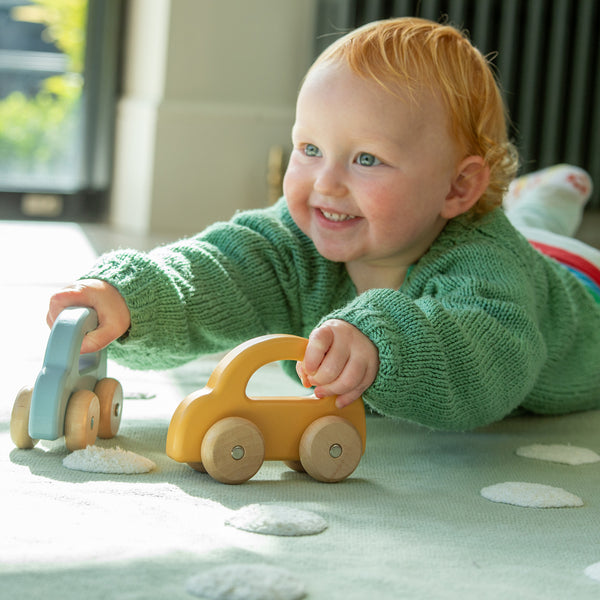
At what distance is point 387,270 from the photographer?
3.62ft

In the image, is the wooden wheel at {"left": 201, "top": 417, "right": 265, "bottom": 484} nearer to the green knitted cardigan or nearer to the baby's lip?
the green knitted cardigan

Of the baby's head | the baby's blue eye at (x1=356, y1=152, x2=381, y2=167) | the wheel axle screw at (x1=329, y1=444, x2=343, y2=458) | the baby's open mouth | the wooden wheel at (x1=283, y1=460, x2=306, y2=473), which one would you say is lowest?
the wooden wheel at (x1=283, y1=460, x2=306, y2=473)

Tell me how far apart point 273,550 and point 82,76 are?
2.42m

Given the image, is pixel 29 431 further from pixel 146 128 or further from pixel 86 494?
pixel 146 128

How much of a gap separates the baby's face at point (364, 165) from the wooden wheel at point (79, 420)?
1.06ft

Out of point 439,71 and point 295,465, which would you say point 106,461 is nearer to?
point 295,465

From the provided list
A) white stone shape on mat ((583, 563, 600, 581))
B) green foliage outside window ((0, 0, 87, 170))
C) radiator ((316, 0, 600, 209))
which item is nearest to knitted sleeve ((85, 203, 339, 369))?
white stone shape on mat ((583, 563, 600, 581))

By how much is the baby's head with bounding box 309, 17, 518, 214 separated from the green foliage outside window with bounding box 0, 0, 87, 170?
1.98 metres

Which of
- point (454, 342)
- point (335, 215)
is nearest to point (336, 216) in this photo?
point (335, 215)

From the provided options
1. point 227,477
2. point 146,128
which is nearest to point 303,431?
point 227,477

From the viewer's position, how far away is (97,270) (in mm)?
907

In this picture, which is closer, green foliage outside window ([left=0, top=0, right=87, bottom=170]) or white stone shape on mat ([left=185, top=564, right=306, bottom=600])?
white stone shape on mat ([left=185, top=564, right=306, bottom=600])

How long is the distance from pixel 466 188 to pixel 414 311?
0.89ft

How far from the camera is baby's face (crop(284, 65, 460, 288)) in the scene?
3.21 feet
